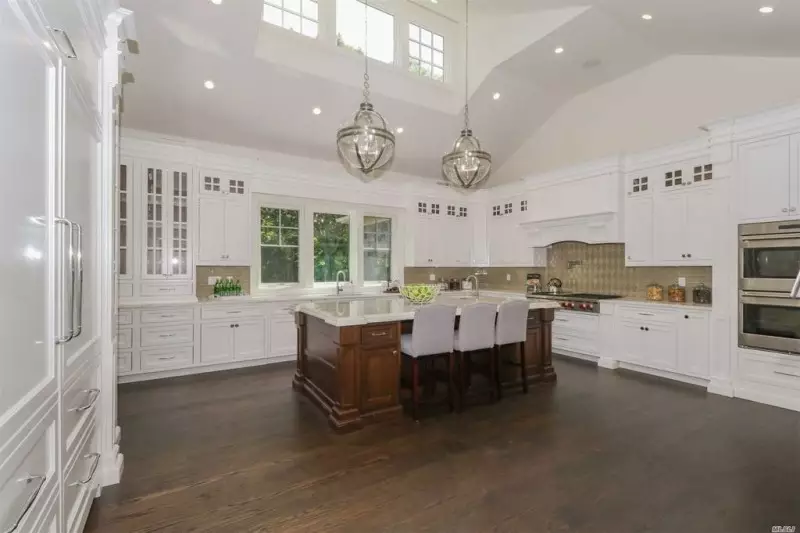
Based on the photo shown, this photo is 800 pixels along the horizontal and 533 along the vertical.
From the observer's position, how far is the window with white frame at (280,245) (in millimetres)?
5969

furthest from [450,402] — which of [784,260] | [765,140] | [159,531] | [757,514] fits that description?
[765,140]

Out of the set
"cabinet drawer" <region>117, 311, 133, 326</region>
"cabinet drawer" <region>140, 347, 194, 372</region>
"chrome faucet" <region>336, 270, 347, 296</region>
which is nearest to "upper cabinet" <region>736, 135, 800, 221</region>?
"chrome faucet" <region>336, 270, 347, 296</region>

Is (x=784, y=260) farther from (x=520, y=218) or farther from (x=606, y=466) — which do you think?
(x=520, y=218)

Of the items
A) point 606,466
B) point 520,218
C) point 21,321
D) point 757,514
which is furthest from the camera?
point 520,218

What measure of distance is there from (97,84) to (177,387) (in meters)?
3.25

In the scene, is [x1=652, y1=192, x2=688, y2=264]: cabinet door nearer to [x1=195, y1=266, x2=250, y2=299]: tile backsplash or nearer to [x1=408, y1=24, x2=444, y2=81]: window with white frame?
[x1=408, y1=24, x2=444, y2=81]: window with white frame

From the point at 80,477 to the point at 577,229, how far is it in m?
6.04

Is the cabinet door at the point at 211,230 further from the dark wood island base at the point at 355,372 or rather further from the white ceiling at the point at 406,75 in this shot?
the dark wood island base at the point at 355,372

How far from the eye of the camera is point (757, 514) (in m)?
2.16

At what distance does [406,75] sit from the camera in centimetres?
540

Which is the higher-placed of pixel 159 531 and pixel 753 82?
pixel 753 82

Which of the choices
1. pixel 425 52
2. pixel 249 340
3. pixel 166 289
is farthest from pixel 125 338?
pixel 425 52

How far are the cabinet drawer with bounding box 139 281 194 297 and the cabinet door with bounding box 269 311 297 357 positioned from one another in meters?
1.09

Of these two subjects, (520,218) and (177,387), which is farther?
(520,218)
